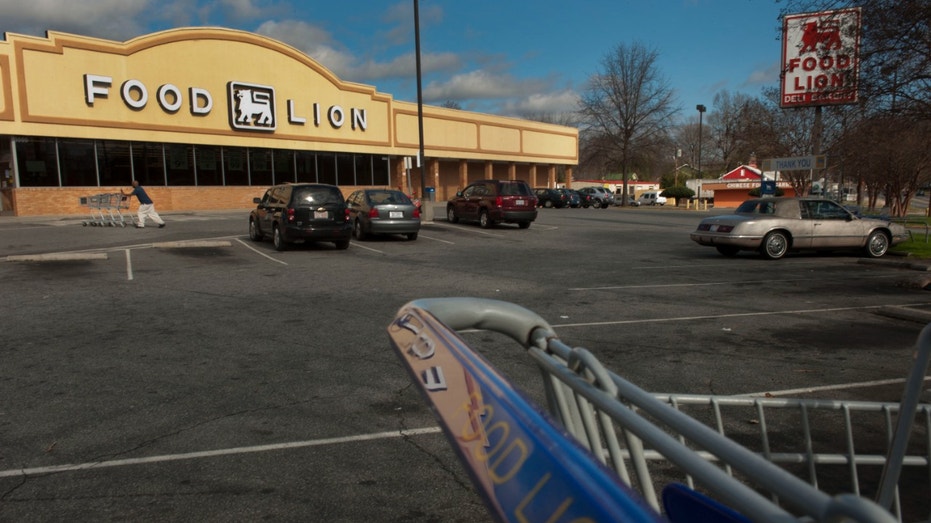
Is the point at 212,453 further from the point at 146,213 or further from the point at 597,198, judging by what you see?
the point at 597,198

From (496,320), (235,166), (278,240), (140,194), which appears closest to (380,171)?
(235,166)

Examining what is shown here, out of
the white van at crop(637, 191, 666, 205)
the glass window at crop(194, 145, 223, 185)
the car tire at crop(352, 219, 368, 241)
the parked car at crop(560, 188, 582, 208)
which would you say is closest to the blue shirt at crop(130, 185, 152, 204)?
the car tire at crop(352, 219, 368, 241)

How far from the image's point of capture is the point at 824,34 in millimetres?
12719

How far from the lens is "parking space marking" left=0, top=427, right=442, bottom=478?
3748 mm

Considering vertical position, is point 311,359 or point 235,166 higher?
point 235,166

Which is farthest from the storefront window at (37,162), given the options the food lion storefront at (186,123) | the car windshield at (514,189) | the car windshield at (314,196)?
the car windshield at (514,189)

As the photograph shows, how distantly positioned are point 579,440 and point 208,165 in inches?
1503

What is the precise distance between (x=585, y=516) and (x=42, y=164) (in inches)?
1401

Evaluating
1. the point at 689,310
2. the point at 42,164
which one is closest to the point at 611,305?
the point at 689,310

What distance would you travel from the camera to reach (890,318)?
8133 mm

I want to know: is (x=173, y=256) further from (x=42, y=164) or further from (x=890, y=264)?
(x=42, y=164)

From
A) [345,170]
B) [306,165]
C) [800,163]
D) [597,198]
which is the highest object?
[306,165]

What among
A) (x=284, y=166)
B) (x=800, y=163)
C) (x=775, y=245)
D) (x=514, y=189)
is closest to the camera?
(x=775, y=245)

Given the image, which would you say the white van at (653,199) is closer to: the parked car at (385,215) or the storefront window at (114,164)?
the storefront window at (114,164)
